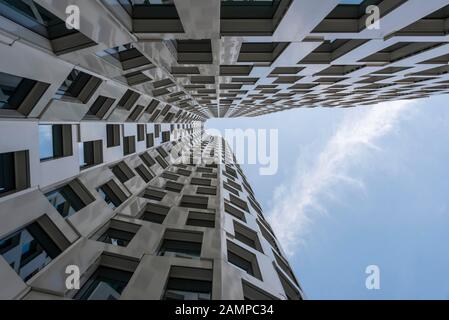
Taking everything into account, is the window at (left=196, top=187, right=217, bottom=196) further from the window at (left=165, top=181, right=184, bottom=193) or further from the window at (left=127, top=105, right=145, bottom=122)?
the window at (left=127, top=105, right=145, bottom=122)

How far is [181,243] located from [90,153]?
6698 mm

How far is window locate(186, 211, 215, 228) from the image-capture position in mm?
15875

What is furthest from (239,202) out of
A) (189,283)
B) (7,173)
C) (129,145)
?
(7,173)

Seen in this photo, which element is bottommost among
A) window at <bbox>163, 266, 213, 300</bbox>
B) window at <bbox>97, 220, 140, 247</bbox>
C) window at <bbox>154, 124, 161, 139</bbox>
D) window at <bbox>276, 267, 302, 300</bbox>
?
window at <bbox>276, 267, 302, 300</bbox>

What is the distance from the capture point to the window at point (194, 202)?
62.3 feet

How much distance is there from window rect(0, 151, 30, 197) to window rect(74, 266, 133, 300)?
4167 mm

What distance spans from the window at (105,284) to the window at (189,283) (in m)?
1.73

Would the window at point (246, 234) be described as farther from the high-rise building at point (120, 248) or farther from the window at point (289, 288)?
the window at point (289, 288)


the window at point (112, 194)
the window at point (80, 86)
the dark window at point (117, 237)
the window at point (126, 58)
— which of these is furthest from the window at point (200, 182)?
the window at point (80, 86)

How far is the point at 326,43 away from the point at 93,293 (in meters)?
14.5

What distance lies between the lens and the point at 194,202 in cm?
1922

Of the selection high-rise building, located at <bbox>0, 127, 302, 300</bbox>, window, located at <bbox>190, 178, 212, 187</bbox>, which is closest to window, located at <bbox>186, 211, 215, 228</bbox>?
high-rise building, located at <bbox>0, 127, 302, 300</bbox>

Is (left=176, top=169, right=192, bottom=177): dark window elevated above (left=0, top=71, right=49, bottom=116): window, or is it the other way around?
(left=0, top=71, right=49, bottom=116): window
